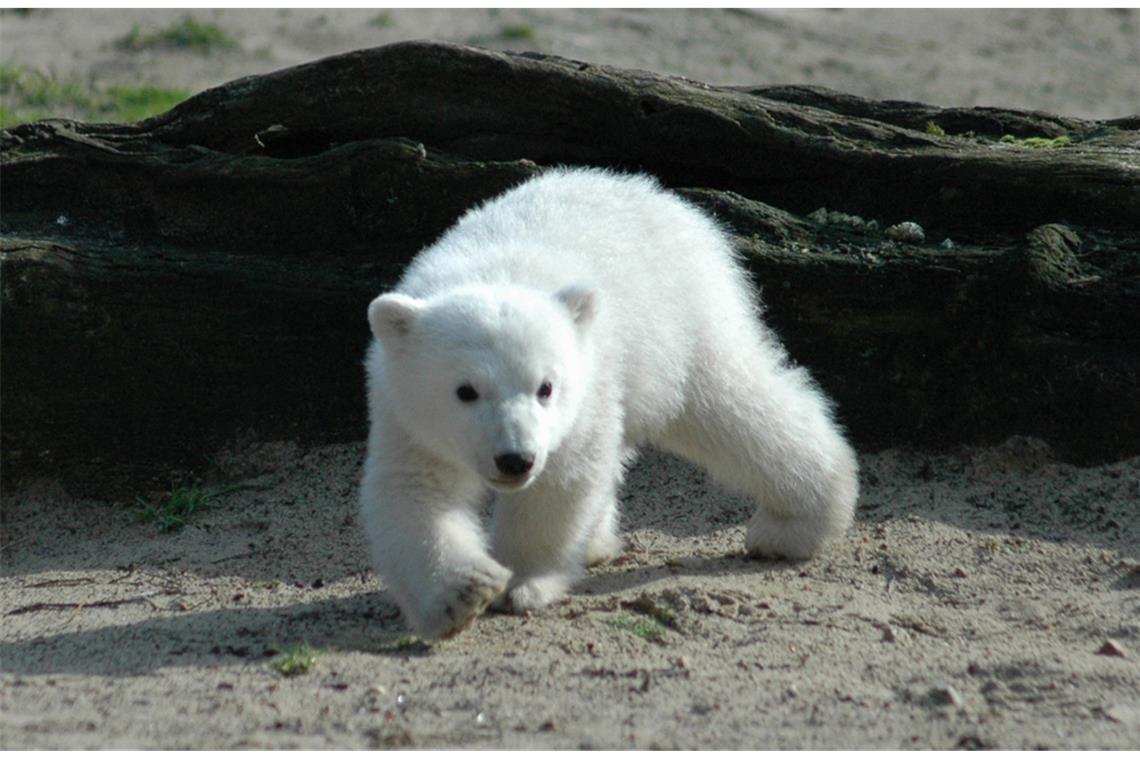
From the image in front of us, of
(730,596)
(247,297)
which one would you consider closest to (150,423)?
(247,297)

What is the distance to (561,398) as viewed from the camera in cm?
479

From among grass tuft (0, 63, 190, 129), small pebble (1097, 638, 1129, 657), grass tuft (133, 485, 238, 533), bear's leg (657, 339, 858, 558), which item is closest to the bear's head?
bear's leg (657, 339, 858, 558)

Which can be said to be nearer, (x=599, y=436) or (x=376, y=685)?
(x=376, y=685)

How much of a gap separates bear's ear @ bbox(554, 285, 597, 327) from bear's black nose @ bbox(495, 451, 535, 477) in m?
0.62

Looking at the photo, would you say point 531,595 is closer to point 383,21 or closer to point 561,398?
point 561,398

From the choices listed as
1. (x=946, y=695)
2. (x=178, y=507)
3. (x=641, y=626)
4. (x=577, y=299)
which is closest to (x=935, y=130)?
(x=577, y=299)

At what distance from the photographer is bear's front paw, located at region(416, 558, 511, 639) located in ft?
15.1

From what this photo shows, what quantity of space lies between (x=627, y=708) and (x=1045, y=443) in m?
2.78

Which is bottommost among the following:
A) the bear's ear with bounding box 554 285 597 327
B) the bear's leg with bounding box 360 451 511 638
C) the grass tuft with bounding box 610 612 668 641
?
the grass tuft with bounding box 610 612 668 641

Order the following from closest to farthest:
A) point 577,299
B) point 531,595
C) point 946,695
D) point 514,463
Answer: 1. point 946,695
2. point 514,463
3. point 577,299
4. point 531,595

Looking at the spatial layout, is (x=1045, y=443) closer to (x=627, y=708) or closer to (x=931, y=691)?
(x=931, y=691)

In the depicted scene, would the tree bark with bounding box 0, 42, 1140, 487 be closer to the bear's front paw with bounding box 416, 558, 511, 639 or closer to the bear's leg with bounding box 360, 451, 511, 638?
the bear's leg with bounding box 360, 451, 511, 638

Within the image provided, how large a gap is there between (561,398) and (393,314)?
63cm

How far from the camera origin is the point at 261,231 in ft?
21.5
